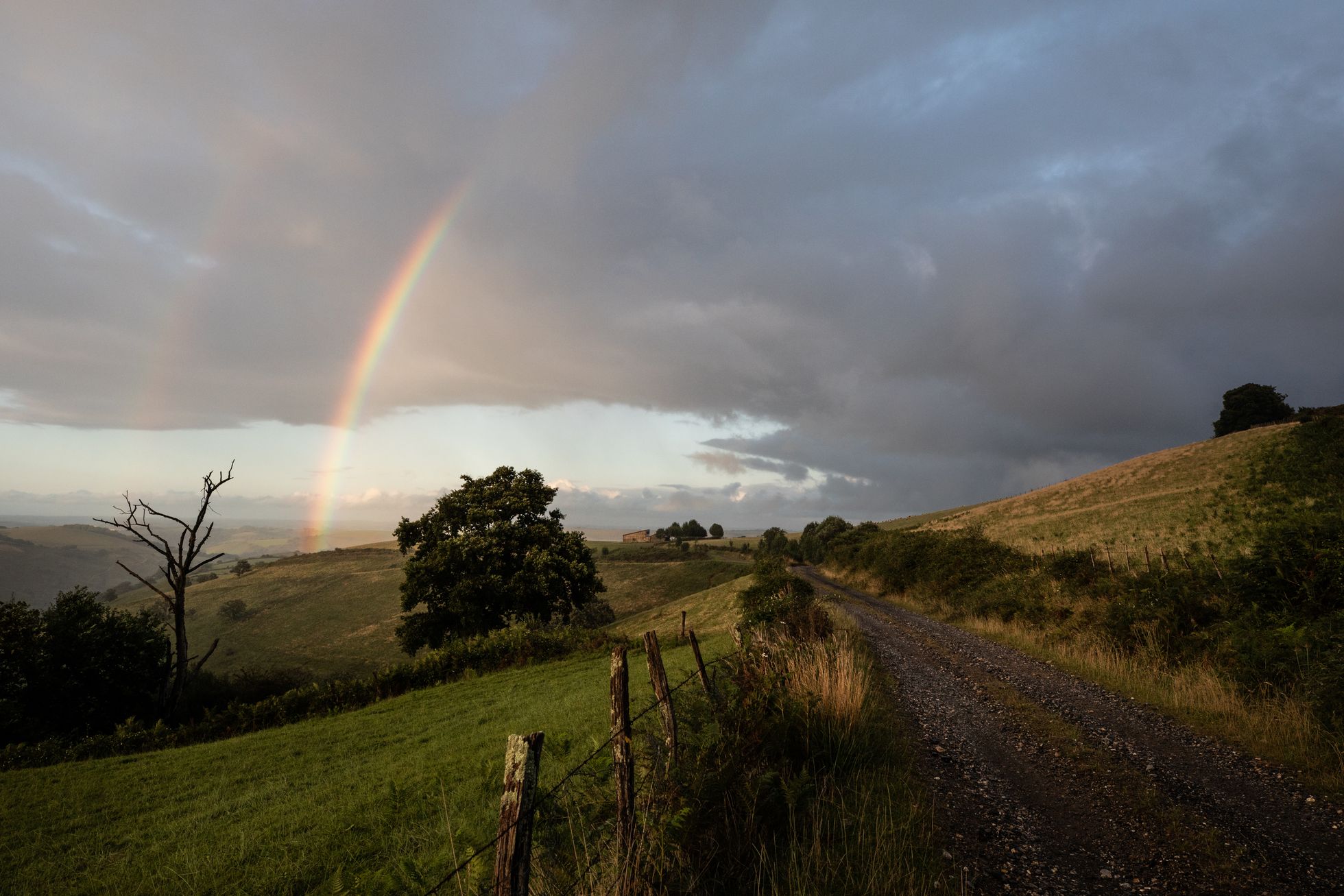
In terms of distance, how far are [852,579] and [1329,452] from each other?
35794 mm

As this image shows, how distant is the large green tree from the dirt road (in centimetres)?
2751

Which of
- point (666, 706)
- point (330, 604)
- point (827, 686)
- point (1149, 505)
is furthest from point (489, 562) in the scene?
point (1149, 505)

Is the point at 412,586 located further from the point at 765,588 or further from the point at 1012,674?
the point at 1012,674

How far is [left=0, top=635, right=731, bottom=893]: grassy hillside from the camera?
23.1 ft

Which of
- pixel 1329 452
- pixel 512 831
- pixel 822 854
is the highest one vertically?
pixel 1329 452

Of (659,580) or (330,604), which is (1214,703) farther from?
(330,604)

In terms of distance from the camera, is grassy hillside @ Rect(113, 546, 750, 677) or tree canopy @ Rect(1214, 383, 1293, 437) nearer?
grassy hillside @ Rect(113, 546, 750, 677)

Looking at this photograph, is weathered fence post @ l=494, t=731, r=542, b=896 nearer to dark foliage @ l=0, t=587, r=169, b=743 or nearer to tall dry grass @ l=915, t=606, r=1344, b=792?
tall dry grass @ l=915, t=606, r=1344, b=792

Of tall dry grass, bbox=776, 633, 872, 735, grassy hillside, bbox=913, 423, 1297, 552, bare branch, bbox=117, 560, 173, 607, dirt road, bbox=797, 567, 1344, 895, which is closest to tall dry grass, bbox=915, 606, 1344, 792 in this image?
dirt road, bbox=797, 567, 1344, 895

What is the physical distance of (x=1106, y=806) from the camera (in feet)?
22.5

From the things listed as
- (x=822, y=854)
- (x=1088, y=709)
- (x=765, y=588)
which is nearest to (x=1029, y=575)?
(x=765, y=588)

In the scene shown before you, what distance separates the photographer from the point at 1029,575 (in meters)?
23.3

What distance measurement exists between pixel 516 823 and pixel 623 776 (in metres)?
1.52

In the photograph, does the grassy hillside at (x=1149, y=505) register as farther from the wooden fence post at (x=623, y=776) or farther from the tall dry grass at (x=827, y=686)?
the wooden fence post at (x=623, y=776)
